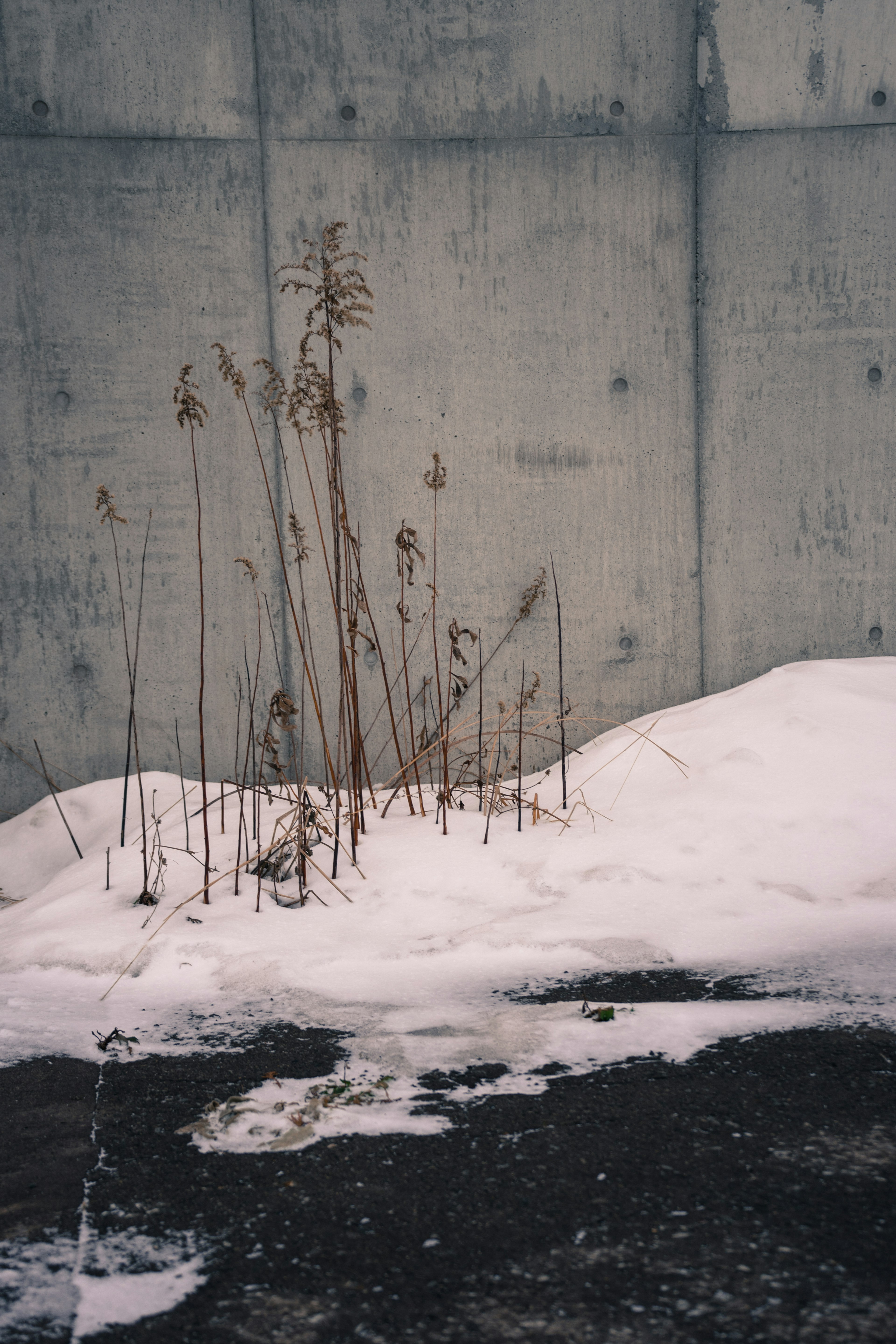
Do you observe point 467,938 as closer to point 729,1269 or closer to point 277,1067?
point 277,1067

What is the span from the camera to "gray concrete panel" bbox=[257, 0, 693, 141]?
3.36m

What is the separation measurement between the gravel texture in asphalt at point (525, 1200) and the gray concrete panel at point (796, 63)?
3.34m

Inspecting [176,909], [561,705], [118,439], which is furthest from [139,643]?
[561,705]

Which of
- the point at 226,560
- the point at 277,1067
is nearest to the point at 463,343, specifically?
the point at 226,560

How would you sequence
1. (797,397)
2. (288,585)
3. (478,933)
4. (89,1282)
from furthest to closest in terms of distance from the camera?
(797,397)
(288,585)
(478,933)
(89,1282)

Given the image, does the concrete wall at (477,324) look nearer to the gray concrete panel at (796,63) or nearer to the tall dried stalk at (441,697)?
the gray concrete panel at (796,63)

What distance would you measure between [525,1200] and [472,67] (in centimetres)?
362

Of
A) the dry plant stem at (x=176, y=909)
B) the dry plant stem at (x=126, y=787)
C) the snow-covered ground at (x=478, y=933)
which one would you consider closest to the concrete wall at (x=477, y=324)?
the dry plant stem at (x=126, y=787)

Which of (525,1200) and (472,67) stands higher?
(472,67)

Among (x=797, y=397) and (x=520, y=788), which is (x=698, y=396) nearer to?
(x=797, y=397)

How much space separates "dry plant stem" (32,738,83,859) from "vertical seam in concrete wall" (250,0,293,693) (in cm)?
86

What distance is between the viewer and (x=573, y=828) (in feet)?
8.55

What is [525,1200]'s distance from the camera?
48.4 inches

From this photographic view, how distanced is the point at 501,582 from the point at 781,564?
1.09m
